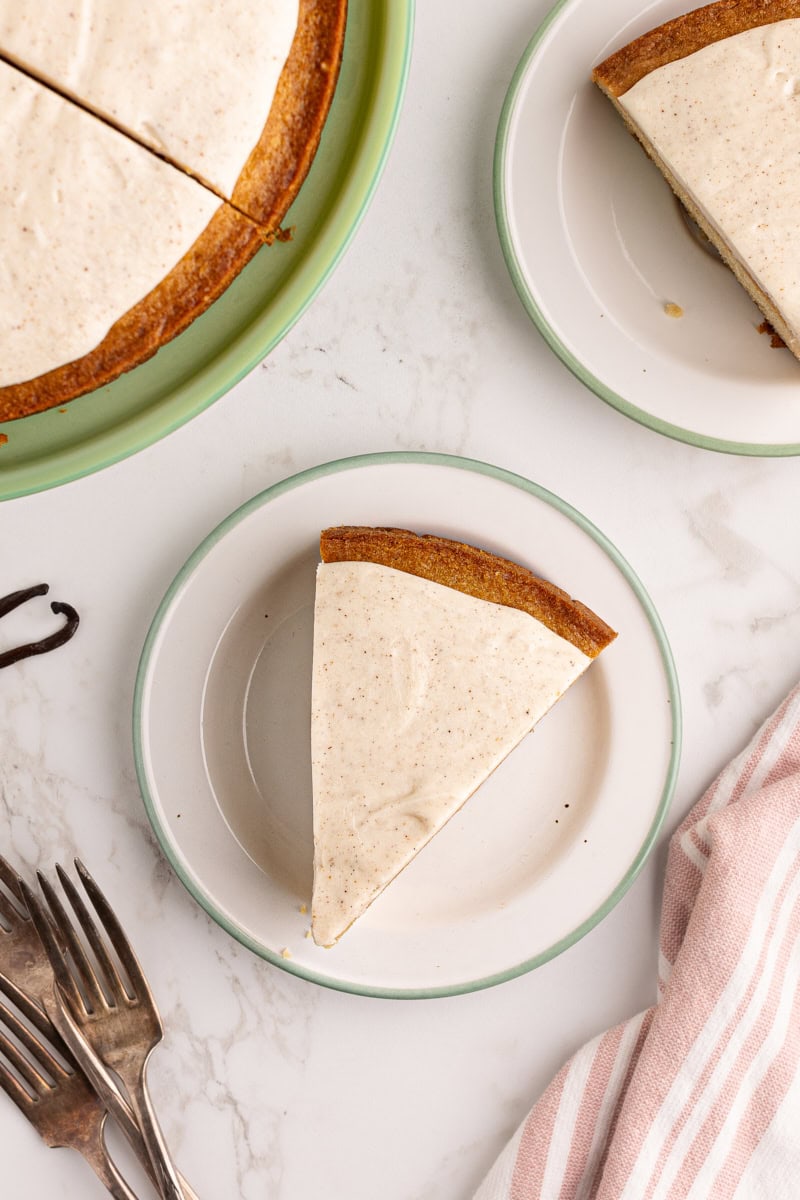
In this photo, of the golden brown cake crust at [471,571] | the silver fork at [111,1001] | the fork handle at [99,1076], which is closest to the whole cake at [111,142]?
the golden brown cake crust at [471,571]

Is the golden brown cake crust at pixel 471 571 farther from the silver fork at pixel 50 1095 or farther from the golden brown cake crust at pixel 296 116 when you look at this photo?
the silver fork at pixel 50 1095

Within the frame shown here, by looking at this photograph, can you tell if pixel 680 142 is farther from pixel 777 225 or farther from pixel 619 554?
pixel 619 554

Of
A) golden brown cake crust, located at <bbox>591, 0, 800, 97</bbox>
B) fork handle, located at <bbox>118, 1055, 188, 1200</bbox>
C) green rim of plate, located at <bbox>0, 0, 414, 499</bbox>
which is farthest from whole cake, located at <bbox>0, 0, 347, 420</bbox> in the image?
fork handle, located at <bbox>118, 1055, 188, 1200</bbox>

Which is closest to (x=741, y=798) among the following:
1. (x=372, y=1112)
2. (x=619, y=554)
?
(x=619, y=554)

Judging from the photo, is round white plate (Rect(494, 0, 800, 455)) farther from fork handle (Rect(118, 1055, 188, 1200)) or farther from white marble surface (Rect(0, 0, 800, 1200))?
fork handle (Rect(118, 1055, 188, 1200))

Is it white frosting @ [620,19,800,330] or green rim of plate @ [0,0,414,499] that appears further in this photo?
white frosting @ [620,19,800,330]

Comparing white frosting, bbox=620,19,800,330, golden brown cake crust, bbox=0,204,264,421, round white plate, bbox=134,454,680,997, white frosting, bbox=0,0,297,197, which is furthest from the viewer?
round white plate, bbox=134,454,680,997

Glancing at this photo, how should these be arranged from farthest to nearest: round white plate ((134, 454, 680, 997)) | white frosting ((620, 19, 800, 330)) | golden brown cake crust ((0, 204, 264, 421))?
1. round white plate ((134, 454, 680, 997))
2. white frosting ((620, 19, 800, 330))
3. golden brown cake crust ((0, 204, 264, 421))
